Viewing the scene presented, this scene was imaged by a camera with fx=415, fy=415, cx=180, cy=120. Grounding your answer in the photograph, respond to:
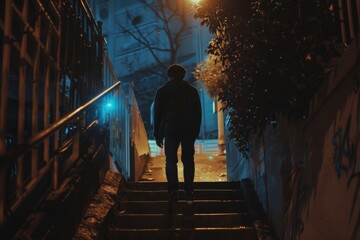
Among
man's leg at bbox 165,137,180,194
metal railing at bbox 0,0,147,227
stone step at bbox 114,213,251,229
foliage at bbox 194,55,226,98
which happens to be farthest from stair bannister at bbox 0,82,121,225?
foliage at bbox 194,55,226,98

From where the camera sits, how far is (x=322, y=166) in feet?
11.6

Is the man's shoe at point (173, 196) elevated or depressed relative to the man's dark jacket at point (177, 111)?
depressed

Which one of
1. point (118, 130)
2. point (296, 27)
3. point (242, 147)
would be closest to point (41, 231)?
point (296, 27)

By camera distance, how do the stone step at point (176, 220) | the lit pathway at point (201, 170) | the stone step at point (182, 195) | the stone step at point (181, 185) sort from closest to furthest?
the stone step at point (176, 220) → the stone step at point (182, 195) → the stone step at point (181, 185) → the lit pathway at point (201, 170)

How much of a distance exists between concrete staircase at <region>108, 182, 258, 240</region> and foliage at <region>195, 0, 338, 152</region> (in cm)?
137

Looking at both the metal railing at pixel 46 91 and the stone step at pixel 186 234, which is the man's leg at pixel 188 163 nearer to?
the stone step at pixel 186 234

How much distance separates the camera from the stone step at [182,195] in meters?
6.16

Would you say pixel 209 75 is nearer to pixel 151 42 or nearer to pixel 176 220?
pixel 176 220

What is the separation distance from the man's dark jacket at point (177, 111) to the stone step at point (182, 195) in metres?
1.04

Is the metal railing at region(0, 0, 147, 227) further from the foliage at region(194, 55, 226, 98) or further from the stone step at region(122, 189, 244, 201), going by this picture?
the foliage at region(194, 55, 226, 98)

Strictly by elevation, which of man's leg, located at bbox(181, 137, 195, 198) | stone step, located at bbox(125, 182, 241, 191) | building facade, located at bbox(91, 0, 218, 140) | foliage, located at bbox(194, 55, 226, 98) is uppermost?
building facade, located at bbox(91, 0, 218, 140)

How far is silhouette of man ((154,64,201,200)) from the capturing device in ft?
18.0

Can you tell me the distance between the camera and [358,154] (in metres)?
2.91

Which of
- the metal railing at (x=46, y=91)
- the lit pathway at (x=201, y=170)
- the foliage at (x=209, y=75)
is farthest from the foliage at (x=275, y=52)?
the foliage at (x=209, y=75)
